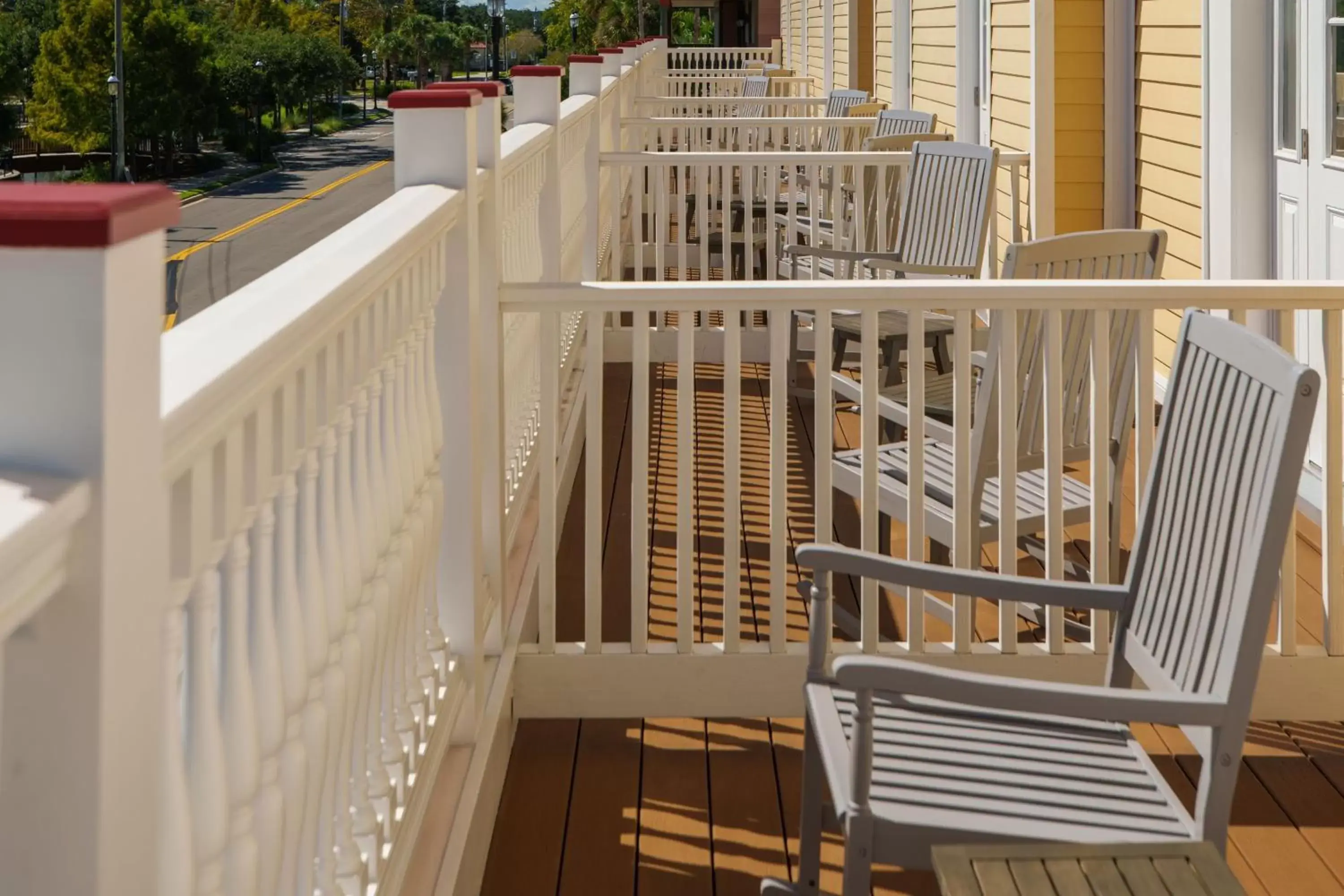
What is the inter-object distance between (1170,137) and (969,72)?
3.03 metres

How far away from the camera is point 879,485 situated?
10.3ft

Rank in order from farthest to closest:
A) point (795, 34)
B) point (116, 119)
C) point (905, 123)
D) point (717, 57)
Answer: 1. point (116, 119)
2. point (717, 57)
3. point (795, 34)
4. point (905, 123)

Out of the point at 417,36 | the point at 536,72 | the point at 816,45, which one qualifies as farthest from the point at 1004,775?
the point at 417,36

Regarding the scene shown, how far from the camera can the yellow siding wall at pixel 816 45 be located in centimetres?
1747

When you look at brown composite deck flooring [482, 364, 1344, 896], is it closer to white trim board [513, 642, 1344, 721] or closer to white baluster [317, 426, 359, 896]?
white trim board [513, 642, 1344, 721]

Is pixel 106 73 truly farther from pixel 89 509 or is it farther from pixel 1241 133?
pixel 89 509

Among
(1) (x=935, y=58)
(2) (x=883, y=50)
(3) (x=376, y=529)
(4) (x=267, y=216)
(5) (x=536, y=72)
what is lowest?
(3) (x=376, y=529)

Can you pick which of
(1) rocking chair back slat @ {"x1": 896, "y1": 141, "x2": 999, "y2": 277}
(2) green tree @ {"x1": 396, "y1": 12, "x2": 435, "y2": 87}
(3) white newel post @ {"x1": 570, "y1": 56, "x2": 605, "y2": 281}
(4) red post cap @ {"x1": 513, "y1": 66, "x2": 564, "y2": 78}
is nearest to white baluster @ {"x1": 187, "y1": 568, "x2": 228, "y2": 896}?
(4) red post cap @ {"x1": 513, "y1": 66, "x2": 564, "y2": 78}

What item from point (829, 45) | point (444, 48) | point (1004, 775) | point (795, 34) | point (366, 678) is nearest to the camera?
point (366, 678)

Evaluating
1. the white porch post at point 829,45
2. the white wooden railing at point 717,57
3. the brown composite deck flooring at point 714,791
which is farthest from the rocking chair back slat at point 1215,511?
the white wooden railing at point 717,57

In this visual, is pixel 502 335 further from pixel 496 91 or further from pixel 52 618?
pixel 52 618

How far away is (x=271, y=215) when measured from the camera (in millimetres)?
62969

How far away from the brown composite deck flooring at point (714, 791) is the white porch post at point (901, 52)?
6973 millimetres

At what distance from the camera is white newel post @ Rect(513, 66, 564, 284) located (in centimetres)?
453
